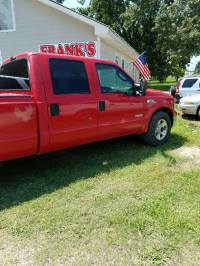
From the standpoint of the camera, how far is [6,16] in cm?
1324

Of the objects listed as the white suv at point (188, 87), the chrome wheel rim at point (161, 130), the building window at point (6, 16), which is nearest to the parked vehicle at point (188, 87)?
the white suv at point (188, 87)

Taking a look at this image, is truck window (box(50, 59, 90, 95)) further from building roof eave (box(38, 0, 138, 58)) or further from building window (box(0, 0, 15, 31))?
building window (box(0, 0, 15, 31))

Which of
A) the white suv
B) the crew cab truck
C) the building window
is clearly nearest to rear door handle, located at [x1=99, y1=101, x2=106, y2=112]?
the crew cab truck

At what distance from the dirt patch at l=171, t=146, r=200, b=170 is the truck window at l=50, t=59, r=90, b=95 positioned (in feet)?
7.26

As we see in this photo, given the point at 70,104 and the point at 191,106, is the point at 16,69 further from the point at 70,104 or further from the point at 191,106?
the point at 191,106

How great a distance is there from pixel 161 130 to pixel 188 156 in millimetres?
1048

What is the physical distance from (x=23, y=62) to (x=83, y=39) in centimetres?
807

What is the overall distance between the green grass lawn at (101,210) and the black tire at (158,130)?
1.83 feet

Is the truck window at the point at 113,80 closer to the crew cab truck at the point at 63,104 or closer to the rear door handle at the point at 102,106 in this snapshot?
the crew cab truck at the point at 63,104

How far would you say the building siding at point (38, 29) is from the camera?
493 inches

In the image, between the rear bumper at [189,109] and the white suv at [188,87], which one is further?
the white suv at [188,87]

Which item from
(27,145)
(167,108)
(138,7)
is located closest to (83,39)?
(167,108)

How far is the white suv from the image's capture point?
14.2m

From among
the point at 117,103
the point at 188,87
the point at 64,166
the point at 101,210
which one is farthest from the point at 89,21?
the point at 101,210
